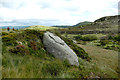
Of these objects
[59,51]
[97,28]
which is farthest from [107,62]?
[97,28]

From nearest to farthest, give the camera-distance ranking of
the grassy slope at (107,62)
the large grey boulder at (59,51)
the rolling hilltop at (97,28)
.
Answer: the grassy slope at (107,62)
the large grey boulder at (59,51)
the rolling hilltop at (97,28)

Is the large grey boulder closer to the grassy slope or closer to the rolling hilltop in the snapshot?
the grassy slope

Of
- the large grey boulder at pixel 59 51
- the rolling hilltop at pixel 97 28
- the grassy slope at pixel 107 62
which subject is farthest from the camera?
the rolling hilltop at pixel 97 28

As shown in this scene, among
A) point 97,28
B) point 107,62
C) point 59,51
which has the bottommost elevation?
point 107,62

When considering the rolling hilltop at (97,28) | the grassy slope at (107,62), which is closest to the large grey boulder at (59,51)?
the grassy slope at (107,62)

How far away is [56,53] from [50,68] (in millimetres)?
2973

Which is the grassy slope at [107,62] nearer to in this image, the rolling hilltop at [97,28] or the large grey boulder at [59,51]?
the large grey boulder at [59,51]

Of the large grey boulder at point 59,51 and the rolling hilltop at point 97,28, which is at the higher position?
the rolling hilltop at point 97,28

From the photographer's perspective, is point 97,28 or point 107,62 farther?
point 97,28

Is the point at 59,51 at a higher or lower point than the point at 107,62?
higher

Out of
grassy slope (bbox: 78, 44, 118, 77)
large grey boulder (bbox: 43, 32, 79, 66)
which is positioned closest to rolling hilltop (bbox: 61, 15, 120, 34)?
grassy slope (bbox: 78, 44, 118, 77)

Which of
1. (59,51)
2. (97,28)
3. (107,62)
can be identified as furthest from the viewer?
(97,28)

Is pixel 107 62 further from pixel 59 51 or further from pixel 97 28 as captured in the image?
pixel 97 28

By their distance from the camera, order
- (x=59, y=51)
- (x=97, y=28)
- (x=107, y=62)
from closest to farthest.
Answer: (x=59, y=51) < (x=107, y=62) < (x=97, y=28)
